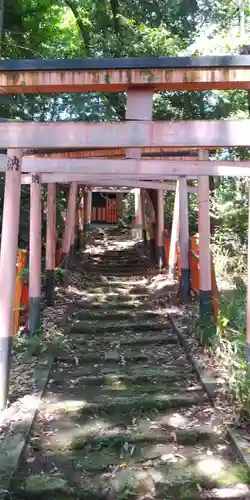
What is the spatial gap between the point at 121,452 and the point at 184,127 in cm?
297

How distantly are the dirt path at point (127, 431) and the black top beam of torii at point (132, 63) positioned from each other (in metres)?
3.30

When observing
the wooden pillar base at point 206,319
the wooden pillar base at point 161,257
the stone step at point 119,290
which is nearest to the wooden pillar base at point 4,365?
the wooden pillar base at point 206,319

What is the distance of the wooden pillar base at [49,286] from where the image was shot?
30.0 feet

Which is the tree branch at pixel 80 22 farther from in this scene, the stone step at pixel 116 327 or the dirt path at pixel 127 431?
the dirt path at pixel 127 431

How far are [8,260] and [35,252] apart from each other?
7.26 feet

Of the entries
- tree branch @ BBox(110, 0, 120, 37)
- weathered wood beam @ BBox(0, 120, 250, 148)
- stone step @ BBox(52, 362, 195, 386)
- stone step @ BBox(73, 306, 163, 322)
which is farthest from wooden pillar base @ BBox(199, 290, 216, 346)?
tree branch @ BBox(110, 0, 120, 37)

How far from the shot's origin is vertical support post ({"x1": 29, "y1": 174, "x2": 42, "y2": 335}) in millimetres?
7215

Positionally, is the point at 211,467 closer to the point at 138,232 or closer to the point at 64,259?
the point at 64,259

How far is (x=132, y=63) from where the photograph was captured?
416cm

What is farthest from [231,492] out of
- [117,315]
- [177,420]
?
[117,315]

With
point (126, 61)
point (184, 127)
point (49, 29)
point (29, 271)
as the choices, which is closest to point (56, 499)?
point (184, 127)

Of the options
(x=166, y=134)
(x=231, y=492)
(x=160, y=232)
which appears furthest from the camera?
(x=160, y=232)

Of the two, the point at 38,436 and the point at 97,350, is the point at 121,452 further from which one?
the point at 97,350

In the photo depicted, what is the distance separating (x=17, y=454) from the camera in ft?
13.4
